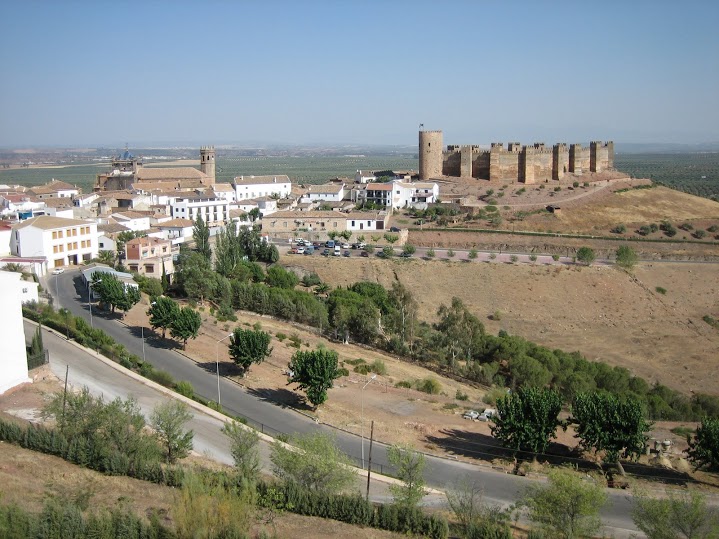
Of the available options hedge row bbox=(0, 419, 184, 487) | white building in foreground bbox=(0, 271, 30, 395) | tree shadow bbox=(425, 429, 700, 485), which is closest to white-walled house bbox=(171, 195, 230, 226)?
white building in foreground bbox=(0, 271, 30, 395)

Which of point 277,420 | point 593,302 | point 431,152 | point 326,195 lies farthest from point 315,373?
point 431,152

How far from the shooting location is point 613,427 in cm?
1730

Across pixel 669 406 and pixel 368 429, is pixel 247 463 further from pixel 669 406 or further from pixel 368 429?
pixel 669 406

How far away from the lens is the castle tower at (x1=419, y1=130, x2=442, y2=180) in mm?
54312

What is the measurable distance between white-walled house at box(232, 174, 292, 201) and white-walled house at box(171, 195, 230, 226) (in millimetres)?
7670

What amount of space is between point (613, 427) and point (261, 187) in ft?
145

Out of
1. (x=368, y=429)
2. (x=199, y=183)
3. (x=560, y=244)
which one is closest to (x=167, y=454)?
(x=368, y=429)

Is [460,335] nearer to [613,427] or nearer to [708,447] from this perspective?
[613,427]

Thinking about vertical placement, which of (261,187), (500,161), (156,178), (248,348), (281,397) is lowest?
(281,397)

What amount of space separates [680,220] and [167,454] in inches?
1665

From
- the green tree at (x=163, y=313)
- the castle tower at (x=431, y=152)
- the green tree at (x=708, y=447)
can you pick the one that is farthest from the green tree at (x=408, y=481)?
the castle tower at (x=431, y=152)

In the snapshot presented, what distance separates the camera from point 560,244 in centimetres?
4381

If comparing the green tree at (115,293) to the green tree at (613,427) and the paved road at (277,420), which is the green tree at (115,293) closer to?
the paved road at (277,420)

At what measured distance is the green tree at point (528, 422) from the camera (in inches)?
687
